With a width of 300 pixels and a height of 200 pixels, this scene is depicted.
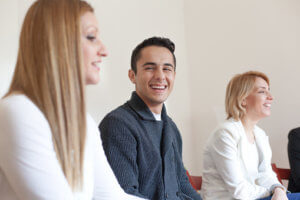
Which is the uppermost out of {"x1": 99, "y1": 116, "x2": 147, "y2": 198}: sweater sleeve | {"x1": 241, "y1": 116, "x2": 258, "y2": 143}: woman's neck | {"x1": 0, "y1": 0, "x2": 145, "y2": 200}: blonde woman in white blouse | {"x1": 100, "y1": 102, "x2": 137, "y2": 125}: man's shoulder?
{"x1": 0, "y1": 0, "x2": 145, "y2": 200}: blonde woman in white blouse

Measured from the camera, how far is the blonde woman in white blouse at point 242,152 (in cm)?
227

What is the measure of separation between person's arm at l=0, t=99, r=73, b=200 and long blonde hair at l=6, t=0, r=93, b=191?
0.15ft

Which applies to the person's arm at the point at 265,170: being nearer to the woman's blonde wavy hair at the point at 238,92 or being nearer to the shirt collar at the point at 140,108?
the woman's blonde wavy hair at the point at 238,92

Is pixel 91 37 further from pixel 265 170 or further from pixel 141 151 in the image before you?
pixel 265 170

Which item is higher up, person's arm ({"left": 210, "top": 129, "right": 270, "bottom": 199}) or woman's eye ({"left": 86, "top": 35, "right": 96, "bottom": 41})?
woman's eye ({"left": 86, "top": 35, "right": 96, "bottom": 41})

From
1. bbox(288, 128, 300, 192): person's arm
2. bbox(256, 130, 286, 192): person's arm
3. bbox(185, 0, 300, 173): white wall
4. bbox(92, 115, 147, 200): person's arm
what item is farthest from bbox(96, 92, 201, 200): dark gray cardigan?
bbox(185, 0, 300, 173): white wall

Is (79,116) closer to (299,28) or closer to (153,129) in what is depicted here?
(153,129)

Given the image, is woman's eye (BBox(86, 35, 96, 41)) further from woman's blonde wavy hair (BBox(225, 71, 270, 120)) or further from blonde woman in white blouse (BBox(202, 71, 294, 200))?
woman's blonde wavy hair (BBox(225, 71, 270, 120))

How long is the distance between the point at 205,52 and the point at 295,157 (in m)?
1.64

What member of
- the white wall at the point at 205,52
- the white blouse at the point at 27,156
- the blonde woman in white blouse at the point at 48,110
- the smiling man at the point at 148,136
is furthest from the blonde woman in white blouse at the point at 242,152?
the white blouse at the point at 27,156

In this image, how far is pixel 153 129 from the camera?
1763mm

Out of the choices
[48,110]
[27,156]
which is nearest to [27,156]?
[27,156]

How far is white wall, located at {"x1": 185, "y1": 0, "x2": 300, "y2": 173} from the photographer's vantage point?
3.46 m

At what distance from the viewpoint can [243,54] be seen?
146 inches
